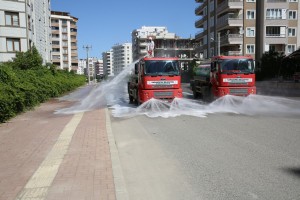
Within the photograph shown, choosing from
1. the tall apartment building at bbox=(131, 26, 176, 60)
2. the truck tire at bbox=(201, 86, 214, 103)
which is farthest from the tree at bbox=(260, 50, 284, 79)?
the tall apartment building at bbox=(131, 26, 176, 60)

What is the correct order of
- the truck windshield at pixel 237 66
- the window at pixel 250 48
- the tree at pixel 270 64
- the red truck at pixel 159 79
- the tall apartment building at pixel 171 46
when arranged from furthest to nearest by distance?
the tall apartment building at pixel 171 46 → the window at pixel 250 48 → the tree at pixel 270 64 → the truck windshield at pixel 237 66 → the red truck at pixel 159 79

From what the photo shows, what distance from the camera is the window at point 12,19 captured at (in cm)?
4119

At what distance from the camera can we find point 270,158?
23.4ft

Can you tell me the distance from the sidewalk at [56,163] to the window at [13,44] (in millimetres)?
32538

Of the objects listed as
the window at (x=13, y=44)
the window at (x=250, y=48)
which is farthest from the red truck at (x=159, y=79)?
the window at (x=250, y=48)

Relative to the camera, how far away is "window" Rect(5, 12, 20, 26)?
135 feet

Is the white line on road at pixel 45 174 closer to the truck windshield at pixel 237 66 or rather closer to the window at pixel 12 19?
the truck windshield at pixel 237 66

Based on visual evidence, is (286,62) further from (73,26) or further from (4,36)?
(73,26)

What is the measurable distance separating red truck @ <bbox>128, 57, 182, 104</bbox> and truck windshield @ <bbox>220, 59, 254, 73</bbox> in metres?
2.78

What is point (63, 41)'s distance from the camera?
125 meters

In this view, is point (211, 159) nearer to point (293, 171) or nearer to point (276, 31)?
point (293, 171)

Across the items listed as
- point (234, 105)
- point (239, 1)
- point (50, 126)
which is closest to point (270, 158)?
point (50, 126)

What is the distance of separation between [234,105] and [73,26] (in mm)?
122306

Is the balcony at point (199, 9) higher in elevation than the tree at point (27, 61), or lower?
higher
